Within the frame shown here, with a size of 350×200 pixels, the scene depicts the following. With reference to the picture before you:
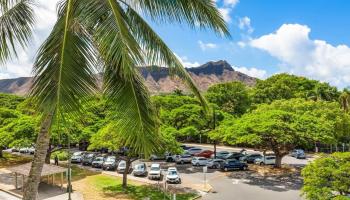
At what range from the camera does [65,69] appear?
641 cm

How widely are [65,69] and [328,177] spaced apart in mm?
16105

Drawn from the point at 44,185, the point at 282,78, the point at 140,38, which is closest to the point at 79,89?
the point at 140,38

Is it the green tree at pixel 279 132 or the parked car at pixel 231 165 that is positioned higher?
the green tree at pixel 279 132

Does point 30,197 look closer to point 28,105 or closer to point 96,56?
point 28,105

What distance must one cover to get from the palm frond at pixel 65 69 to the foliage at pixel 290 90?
67.5 m

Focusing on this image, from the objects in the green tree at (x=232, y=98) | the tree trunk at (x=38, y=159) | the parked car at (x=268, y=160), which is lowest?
the parked car at (x=268, y=160)

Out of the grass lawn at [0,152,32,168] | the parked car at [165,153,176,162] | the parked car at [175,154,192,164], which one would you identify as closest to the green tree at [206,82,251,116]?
the parked car at [165,153,176,162]

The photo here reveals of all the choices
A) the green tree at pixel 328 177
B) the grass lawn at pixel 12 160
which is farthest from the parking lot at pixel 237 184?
the green tree at pixel 328 177

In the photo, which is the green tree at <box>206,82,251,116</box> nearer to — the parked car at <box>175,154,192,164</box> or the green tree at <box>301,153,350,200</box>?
the parked car at <box>175,154,192,164</box>

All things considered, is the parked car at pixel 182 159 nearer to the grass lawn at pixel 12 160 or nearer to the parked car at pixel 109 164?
the parked car at pixel 109 164

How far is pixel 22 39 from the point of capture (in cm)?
820

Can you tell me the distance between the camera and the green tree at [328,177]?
717 inches

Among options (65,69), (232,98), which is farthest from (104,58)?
(232,98)

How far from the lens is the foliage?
72.5 m
